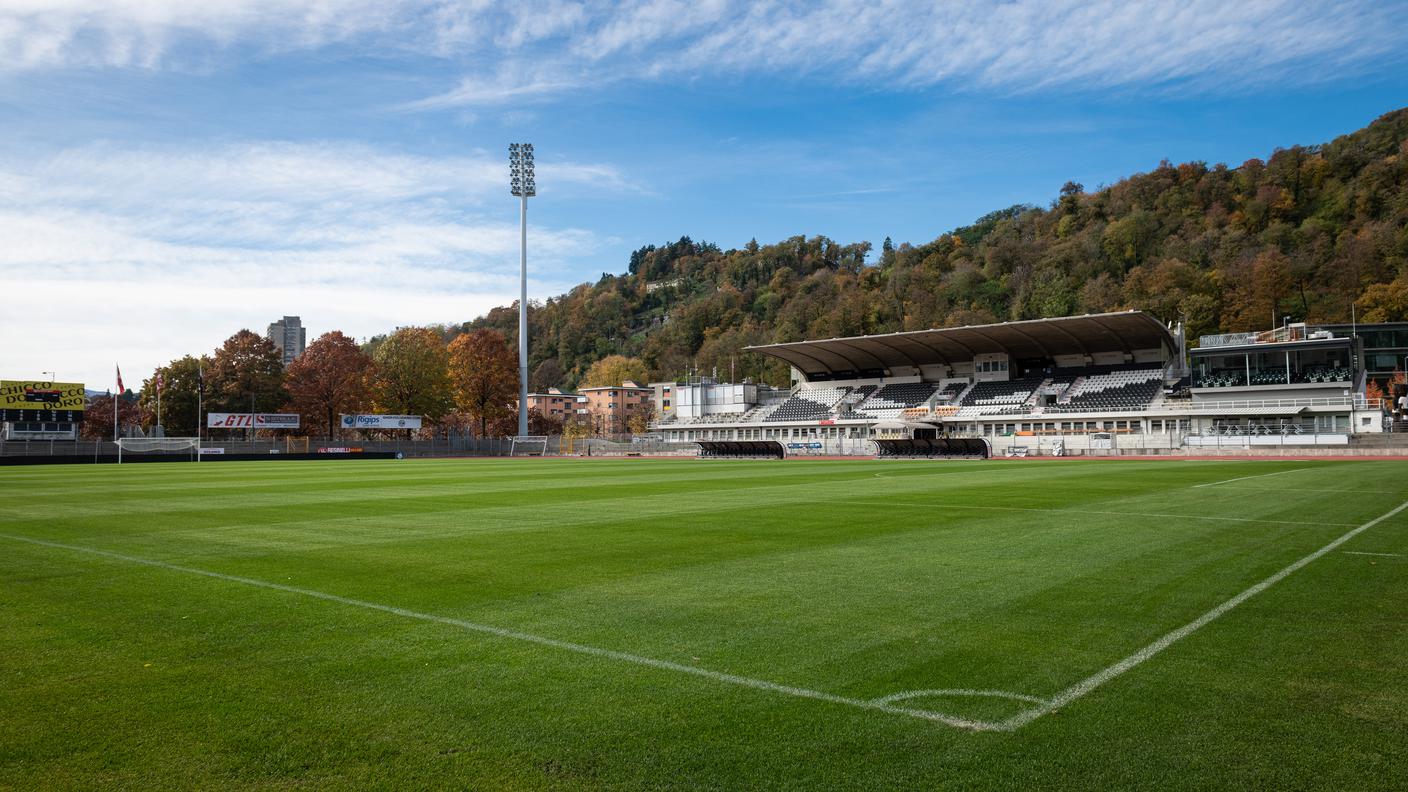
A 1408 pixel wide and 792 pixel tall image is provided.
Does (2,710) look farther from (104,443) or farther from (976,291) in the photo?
(976,291)

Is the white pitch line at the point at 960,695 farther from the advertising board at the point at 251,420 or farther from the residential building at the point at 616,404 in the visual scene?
the residential building at the point at 616,404

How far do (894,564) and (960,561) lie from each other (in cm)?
79

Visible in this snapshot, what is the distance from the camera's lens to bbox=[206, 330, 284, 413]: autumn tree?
7331 centimetres

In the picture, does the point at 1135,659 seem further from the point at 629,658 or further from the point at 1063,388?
the point at 1063,388

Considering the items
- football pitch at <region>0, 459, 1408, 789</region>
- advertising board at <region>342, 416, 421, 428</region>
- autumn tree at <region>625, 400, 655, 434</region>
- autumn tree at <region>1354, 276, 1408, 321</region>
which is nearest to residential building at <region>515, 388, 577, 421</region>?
autumn tree at <region>625, 400, 655, 434</region>

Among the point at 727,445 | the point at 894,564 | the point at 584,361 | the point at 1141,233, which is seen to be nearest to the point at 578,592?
the point at 894,564

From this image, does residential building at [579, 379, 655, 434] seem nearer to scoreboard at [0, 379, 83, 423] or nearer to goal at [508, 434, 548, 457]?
goal at [508, 434, 548, 457]

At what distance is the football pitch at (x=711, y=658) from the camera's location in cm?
395

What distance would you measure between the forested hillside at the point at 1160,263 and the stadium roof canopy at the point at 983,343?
23660mm

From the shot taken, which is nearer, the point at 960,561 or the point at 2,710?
the point at 2,710

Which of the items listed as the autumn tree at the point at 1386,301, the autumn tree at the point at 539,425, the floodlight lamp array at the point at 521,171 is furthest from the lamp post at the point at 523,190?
the autumn tree at the point at 1386,301

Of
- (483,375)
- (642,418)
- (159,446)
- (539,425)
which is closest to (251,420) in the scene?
(159,446)

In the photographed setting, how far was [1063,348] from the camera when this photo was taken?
2741 inches

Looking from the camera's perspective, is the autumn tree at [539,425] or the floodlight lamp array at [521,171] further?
the autumn tree at [539,425]
